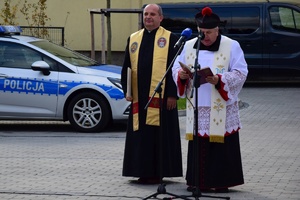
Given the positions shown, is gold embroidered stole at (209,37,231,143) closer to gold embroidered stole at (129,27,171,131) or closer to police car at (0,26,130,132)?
gold embroidered stole at (129,27,171,131)

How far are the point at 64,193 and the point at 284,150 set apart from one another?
13.7 ft

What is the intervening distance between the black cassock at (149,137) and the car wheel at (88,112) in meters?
4.54

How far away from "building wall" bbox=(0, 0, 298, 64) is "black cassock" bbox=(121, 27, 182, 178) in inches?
708

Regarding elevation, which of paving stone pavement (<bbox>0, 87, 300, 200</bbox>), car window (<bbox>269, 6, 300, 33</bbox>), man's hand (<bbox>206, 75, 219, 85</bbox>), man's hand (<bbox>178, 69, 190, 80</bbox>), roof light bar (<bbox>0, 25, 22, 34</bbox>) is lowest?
paving stone pavement (<bbox>0, 87, 300, 200</bbox>)

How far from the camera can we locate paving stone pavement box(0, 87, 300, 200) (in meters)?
9.90

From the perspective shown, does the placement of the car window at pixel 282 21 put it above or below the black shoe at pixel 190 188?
above

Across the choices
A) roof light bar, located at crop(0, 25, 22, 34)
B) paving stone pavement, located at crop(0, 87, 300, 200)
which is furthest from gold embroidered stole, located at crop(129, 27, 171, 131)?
roof light bar, located at crop(0, 25, 22, 34)

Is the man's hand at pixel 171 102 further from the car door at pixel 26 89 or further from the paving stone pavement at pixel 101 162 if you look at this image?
the car door at pixel 26 89

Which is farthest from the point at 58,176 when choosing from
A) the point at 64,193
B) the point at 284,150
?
the point at 284,150

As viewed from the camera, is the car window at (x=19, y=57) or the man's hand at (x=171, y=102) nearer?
the man's hand at (x=171, y=102)

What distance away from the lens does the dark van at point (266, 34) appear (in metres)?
23.9

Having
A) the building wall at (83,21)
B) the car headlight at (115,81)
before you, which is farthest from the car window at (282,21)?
the car headlight at (115,81)

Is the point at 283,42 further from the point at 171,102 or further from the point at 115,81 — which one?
the point at 171,102

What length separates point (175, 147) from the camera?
412 inches
